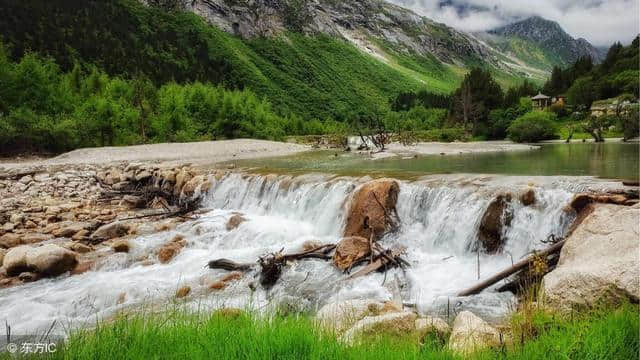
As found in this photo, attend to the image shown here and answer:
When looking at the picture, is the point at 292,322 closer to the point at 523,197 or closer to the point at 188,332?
the point at 188,332

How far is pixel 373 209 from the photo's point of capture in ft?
43.9

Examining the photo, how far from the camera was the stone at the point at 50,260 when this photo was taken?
11805mm

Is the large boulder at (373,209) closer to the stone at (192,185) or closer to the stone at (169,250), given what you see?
the stone at (169,250)

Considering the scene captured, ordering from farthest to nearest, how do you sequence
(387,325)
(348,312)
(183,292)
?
(183,292)
(348,312)
(387,325)

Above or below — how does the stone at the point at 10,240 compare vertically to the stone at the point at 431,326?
below

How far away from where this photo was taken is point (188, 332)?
12.6ft

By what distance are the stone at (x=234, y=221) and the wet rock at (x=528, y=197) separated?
975 cm

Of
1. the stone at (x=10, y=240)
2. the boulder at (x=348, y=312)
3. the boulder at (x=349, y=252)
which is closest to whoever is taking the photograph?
the boulder at (x=348, y=312)

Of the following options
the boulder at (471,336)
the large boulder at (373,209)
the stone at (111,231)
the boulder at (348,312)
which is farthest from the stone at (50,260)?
→ the boulder at (471,336)

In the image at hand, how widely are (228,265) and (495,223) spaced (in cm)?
745

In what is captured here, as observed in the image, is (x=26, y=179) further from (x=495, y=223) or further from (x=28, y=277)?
(x=495, y=223)

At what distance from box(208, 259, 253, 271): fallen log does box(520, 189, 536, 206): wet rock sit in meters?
7.71

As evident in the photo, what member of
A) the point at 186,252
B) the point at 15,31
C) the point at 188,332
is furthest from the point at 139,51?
the point at 188,332

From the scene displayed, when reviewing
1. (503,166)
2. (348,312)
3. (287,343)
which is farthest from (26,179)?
(503,166)
